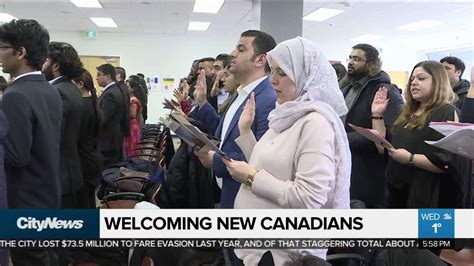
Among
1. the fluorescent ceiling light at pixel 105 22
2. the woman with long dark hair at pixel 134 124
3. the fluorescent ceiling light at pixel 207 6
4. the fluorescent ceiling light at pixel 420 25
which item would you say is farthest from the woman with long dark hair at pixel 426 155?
the fluorescent ceiling light at pixel 105 22

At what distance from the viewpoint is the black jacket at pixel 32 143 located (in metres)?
1.59

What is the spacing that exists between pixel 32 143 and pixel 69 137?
0.69 metres

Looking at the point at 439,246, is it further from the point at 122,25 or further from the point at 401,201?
the point at 122,25

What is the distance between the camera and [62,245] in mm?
2051

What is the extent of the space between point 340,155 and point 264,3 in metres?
4.77

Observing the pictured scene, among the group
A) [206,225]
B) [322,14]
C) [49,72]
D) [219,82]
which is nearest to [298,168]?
[206,225]

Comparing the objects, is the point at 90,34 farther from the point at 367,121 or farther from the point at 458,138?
the point at 458,138

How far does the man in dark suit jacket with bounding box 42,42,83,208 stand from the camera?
2254 mm

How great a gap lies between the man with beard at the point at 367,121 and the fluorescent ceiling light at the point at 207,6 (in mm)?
4614

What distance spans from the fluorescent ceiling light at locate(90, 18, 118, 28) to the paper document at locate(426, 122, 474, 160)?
8225mm

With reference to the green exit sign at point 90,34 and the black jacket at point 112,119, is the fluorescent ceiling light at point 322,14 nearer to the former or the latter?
the black jacket at point 112,119

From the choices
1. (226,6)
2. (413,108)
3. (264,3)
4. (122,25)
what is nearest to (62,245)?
(413,108)

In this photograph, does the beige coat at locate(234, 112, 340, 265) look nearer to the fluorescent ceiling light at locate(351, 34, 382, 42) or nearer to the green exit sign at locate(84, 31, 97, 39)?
the fluorescent ceiling light at locate(351, 34, 382, 42)

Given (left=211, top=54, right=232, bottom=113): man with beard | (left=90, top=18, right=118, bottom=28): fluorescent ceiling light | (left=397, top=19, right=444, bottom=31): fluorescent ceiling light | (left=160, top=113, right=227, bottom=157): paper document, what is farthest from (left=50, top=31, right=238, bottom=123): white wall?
(left=160, top=113, right=227, bottom=157): paper document
